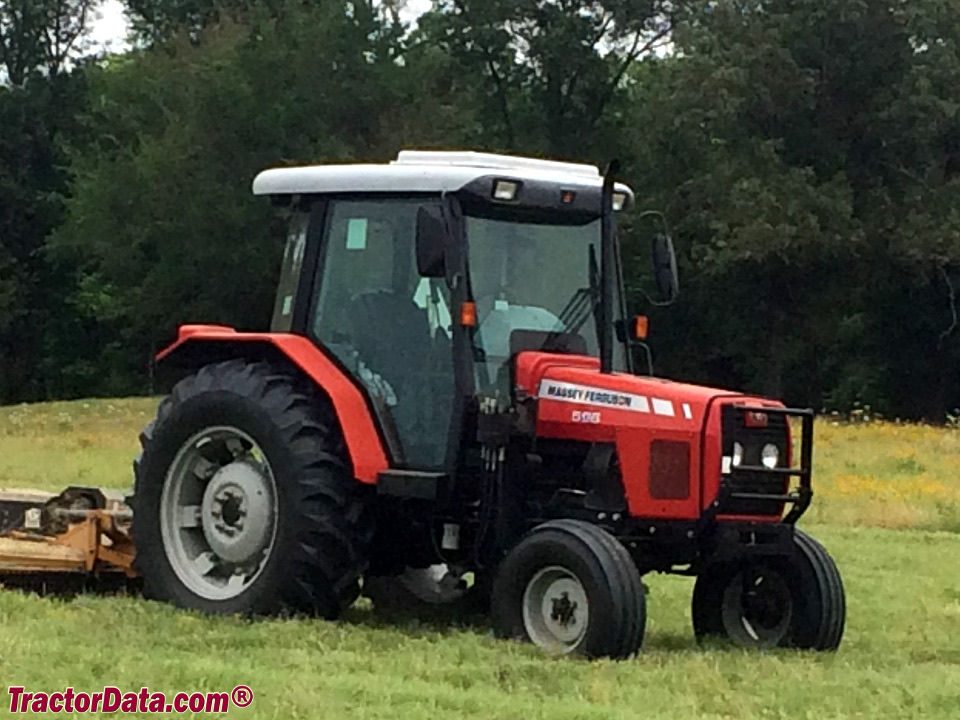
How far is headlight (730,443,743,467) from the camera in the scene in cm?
879

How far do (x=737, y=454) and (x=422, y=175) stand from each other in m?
2.13

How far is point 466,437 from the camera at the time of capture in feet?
29.7

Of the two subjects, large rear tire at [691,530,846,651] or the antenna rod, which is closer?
large rear tire at [691,530,846,651]

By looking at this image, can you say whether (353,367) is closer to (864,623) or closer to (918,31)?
(864,623)

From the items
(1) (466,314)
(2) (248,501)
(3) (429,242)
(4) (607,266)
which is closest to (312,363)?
(2) (248,501)

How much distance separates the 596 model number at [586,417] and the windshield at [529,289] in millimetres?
374

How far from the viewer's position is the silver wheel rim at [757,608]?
9.37 metres

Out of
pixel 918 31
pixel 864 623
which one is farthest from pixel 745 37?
pixel 864 623

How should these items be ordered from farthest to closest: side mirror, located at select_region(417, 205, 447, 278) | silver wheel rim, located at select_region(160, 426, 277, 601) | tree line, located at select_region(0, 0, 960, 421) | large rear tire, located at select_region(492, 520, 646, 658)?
tree line, located at select_region(0, 0, 960, 421) < silver wheel rim, located at select_region(160, 426, 277, 601) < side mirror, located at select_region(417, 205, 447, 278) < large rear tire, located at select_region(492, 520, 646, 658)

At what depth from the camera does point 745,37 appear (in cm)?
4116

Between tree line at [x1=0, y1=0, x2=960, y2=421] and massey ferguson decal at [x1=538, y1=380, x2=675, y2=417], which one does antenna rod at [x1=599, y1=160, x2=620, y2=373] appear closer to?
massey ferguson decal at [x1=538, y1=380, x2=675, y2=417]

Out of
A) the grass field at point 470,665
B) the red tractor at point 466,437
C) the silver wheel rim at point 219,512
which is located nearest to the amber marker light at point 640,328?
the red tractor at point 466,437

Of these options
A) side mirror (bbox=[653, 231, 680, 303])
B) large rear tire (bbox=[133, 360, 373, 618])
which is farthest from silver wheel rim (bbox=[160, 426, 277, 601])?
side mirror (bbox=[653, 231, 680, 303])

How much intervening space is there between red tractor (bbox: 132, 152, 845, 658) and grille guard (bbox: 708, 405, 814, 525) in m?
0.01
